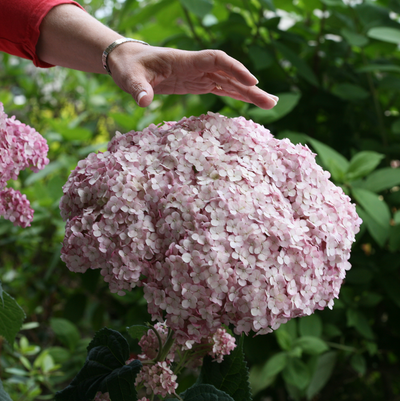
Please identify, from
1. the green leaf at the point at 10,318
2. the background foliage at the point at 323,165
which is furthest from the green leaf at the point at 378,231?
the green leaf at the point at 10,318

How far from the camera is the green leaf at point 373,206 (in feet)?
4.01

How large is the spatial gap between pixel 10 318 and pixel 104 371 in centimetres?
21

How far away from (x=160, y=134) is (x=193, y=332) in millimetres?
314

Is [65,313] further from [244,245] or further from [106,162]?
[244,245]

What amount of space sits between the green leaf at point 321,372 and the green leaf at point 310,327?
0.14m

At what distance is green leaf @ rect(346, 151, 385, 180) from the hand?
2.28ft

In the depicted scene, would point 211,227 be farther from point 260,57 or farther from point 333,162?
point 260,57

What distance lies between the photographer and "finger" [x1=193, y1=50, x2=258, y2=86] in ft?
2.02

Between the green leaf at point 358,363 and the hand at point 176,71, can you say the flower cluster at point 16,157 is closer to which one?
the hand at point 176,71

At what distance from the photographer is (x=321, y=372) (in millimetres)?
1449

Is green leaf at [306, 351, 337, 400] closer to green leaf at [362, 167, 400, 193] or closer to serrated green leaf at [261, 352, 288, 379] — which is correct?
serrated green leaf at [261, 352, 288, 379]

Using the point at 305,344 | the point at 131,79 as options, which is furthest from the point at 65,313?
the point at 131,79

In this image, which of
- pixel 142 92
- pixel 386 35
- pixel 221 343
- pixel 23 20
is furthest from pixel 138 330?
pixel 386 35

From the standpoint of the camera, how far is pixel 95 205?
596 mm
